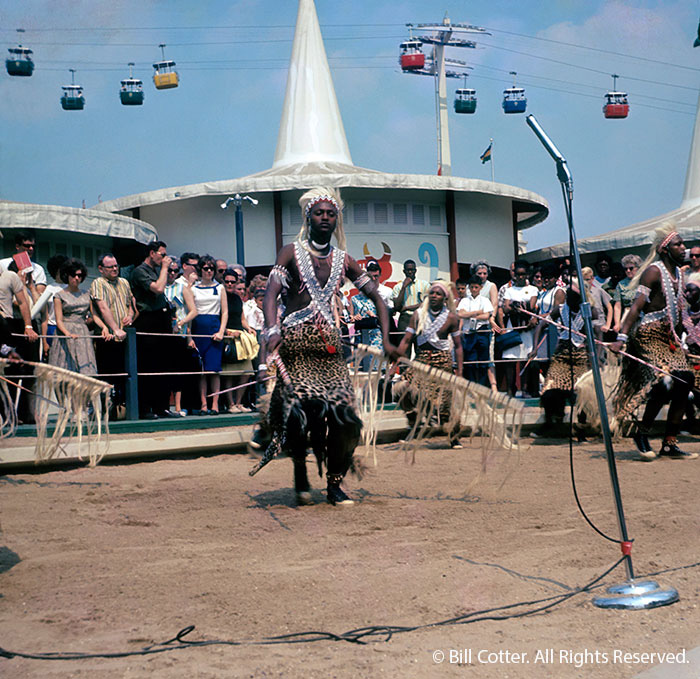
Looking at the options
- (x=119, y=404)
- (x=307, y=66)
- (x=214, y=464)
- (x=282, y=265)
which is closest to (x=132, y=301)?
(x=119, y=404)

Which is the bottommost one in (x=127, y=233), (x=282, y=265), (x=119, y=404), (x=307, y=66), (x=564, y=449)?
(x=564, y=449)

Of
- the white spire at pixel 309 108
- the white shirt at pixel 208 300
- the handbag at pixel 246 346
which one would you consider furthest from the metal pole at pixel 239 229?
the white shirt at pixel 208 300

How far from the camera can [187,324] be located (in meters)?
9.62

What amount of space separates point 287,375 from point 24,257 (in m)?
3.82

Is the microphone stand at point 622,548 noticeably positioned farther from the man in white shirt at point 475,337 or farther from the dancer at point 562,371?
the man in white shirt at point 475,337

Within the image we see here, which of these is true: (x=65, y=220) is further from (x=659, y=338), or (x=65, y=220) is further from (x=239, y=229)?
(x=659, y=338)

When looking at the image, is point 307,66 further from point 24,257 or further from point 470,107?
point 24,257

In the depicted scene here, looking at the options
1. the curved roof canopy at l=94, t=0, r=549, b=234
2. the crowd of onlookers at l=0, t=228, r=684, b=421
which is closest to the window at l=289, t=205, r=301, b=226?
the curved roof canopy at l=94, t=0, r=549, b=234

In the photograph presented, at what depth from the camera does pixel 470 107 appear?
94.9 feet

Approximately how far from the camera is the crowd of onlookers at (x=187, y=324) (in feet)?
28.2

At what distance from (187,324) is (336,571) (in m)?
5.90

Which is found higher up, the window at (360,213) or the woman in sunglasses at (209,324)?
the window at (360,213)

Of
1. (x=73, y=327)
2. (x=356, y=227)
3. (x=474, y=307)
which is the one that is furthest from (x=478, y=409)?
(x=356, y=227)

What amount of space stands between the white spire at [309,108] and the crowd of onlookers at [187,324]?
9312 mm
